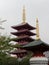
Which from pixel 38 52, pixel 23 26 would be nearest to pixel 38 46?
pixel 38 52

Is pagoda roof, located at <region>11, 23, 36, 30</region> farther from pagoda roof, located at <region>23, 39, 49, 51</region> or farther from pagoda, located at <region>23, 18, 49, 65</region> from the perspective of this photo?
pagoda roof, located at <region>23, 39, 49, 51</region>

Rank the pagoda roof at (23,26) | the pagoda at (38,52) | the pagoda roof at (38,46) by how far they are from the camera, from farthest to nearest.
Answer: the pagoda roof at (23,26)
the pagoda roof at (38,46)
the pagoda at (38,52)

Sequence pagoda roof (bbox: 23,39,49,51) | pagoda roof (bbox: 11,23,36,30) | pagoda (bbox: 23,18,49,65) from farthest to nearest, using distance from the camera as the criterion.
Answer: pagoda roof (bbox: 11,23,36,30), pagoda roof (bbox: 23,39,49,51), pagoda (bbox: 23,18,49,65)

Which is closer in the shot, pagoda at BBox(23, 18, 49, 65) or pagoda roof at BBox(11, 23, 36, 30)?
pagoda at BBox(23, 18, 49, 65)

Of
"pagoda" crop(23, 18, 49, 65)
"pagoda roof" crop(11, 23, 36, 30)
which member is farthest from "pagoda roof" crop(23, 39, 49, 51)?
"pagoda roof" crop(11, 23, 36, 30)

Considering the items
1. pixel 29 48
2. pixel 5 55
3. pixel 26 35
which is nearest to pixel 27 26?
pixel 26 35

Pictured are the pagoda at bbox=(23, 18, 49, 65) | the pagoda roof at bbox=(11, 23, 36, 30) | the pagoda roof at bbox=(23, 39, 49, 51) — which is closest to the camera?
the pagoda at bbox=(23, 18, 49, 65)

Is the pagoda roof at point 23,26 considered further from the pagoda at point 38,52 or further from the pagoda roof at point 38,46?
the pagoda roof at point 38,46

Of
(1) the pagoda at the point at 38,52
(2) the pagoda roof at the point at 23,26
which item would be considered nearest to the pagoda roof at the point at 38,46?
(1) the pagoda at the point at 38,52

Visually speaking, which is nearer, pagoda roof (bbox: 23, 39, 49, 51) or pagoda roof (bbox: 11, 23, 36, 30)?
pagoda roof (bbox: 23, 39, 49, 51)

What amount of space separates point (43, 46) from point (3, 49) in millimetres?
3087

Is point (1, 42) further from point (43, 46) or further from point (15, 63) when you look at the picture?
point (15, 63)

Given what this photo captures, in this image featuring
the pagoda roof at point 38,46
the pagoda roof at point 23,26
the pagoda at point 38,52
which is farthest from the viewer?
the pagoda roof at point 23,26

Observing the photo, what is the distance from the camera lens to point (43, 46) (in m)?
20.2
